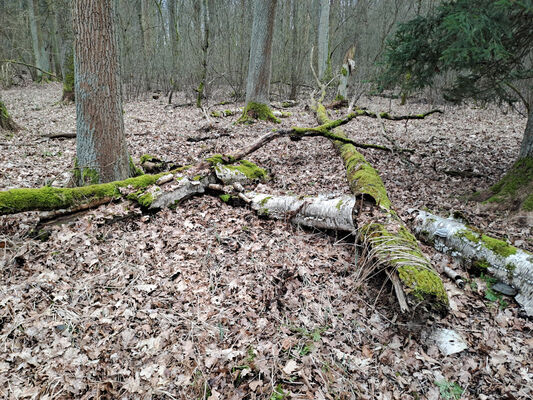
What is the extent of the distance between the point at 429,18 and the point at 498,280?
493 centimetres

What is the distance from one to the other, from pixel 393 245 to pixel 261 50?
9706 millimetres

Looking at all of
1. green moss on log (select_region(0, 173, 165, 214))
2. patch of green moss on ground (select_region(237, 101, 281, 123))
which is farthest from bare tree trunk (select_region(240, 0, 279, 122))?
green moss on log (select_region(0, 173, 165, 214))

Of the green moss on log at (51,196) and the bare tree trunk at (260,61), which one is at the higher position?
the bare tree trunk at (260,61)

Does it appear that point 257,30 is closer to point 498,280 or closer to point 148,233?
point 148,233

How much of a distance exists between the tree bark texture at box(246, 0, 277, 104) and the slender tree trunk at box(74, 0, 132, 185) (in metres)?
7.12

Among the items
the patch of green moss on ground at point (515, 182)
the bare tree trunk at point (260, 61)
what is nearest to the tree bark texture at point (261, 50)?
the bare tree trunk at point (260, 61)

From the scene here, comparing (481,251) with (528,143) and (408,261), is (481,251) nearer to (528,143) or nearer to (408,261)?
(408,261)

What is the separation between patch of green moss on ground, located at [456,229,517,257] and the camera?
348 centimetres

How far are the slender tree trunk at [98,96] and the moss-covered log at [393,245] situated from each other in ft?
13.3

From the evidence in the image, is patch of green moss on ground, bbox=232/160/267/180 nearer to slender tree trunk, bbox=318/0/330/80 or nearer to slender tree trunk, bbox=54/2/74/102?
slender tree trunk, bbox=54/2/74/102

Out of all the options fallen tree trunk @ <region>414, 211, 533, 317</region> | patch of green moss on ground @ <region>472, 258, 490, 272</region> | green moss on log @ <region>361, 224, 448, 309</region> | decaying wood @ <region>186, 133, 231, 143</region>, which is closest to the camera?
green moss on log @ <region>361, 224, 448, 309</region>

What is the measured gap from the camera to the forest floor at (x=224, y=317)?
8.08ft

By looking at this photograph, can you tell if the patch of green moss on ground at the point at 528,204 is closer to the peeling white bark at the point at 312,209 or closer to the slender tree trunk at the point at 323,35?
the peeling white bark at the point at 312,209

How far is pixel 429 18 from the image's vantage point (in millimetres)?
5656
